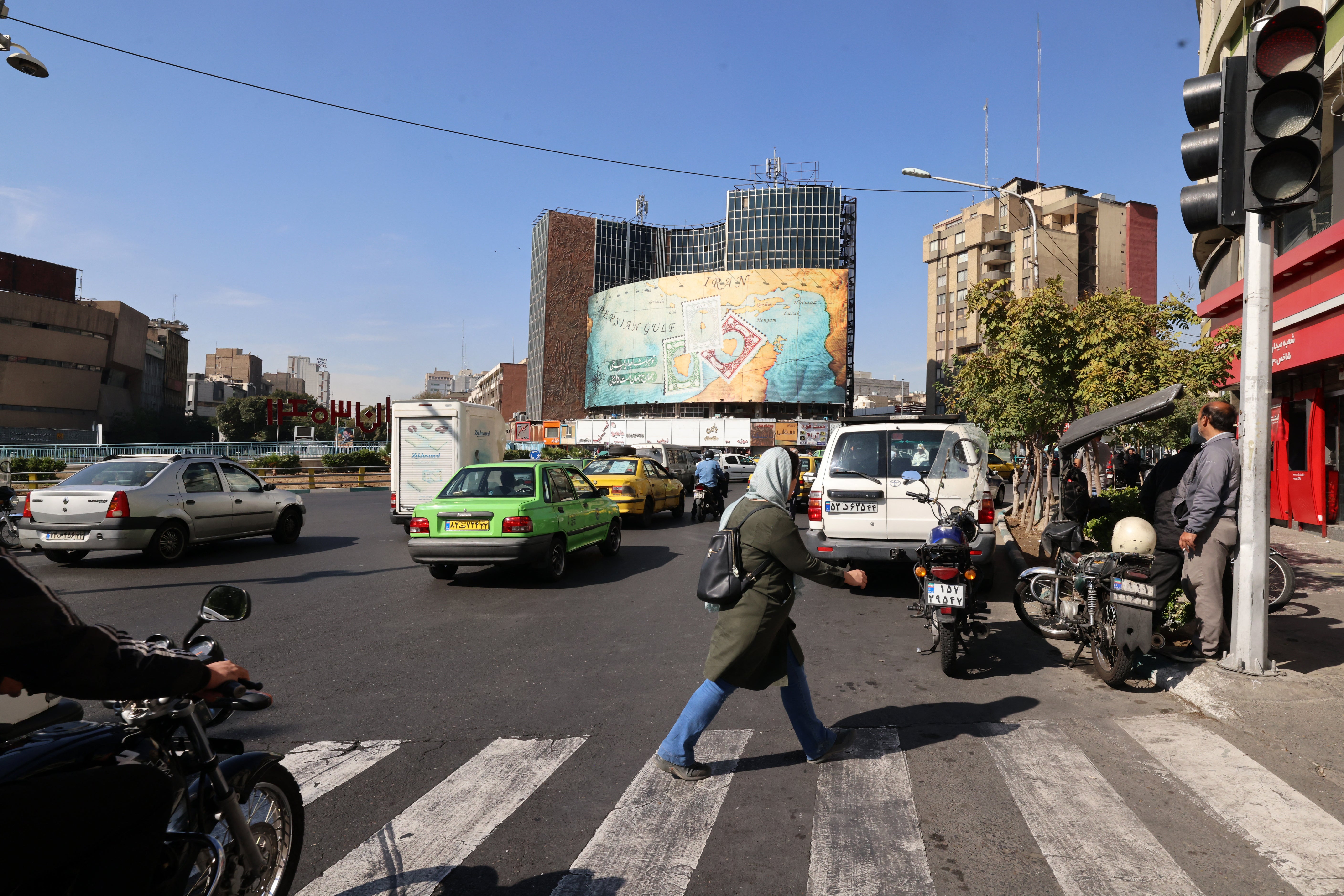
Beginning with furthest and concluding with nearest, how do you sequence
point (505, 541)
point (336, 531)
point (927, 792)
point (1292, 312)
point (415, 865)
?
point (336, 531) < point (1292, 312) < point (505, 541) < point (927, 792) < point (415, 865)

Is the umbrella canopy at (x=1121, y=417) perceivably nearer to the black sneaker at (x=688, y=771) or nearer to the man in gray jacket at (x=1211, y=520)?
the man in gray jacket at (x=1211, y=520)

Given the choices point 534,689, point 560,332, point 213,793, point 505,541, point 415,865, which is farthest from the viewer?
point 560,332

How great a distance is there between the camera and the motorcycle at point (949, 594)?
583cm

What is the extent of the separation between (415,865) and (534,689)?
2.46m

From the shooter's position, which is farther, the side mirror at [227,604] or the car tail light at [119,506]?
the car tail light at [119,506]

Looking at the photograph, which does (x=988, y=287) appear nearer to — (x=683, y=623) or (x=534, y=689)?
(x=683, y=623)

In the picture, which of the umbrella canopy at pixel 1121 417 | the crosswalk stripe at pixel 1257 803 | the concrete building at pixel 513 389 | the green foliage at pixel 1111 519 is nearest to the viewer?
the crosswalk stripe at pixel 1257 803

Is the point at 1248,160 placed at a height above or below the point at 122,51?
below

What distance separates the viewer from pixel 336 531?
16375 millimetres

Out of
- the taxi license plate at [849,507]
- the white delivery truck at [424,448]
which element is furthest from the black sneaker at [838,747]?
the white delivery truck at [424,448]

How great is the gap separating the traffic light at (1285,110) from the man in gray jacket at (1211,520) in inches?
56.2

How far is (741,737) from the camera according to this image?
456 cm

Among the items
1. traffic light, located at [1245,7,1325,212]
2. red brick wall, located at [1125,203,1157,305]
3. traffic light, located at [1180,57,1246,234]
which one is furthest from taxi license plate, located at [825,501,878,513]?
red brick wall, located at [1125,203,1157,305]

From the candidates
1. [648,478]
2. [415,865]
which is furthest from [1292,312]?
[415,865]
